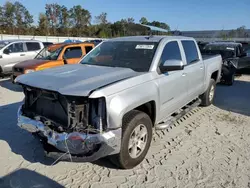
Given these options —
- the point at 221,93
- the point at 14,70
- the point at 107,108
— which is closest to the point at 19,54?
the point at 14,70

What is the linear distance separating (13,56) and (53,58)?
3.80 meters

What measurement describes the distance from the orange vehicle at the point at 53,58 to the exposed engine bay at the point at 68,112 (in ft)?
17.0

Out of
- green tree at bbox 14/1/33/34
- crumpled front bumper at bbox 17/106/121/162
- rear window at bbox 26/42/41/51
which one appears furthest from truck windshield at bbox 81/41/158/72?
green tree at bbox 14/1/33/34

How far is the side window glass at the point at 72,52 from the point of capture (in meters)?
9.37

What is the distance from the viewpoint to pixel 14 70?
9023 millimetres

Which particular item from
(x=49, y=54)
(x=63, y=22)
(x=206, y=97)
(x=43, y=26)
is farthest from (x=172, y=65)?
(x=63, y=22)

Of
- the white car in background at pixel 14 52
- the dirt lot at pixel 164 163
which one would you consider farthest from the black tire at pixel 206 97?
the white car in background at pixel 14 52

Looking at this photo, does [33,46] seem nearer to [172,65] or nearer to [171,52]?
[171,52]

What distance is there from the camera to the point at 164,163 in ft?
12.1

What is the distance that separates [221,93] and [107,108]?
6.56 meters

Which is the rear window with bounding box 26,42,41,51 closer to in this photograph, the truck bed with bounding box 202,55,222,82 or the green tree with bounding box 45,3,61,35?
the truck bed with bounding box 202,55,222,82

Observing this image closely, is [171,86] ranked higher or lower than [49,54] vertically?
lower

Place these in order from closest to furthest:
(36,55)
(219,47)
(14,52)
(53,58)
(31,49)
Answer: (53,58) → (36,55) → (219,47) → (14,52) → (31,49)

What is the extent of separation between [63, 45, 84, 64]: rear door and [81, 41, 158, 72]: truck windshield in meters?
4.65
